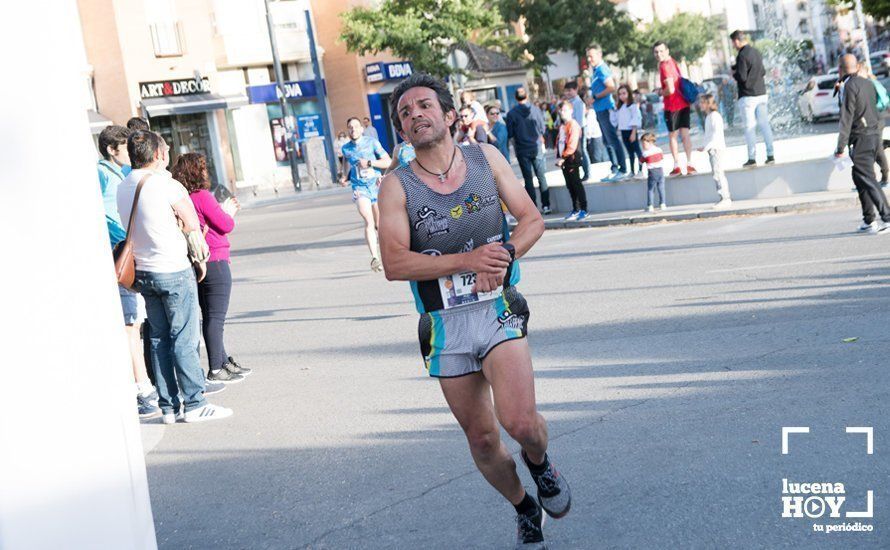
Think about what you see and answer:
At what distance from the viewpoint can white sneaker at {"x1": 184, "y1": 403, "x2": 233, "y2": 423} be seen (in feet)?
27.9

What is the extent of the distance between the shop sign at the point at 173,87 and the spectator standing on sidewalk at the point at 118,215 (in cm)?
3854

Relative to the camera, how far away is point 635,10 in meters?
89.8

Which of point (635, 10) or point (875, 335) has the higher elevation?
point (635, 10)

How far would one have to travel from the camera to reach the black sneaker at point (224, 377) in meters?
9.87

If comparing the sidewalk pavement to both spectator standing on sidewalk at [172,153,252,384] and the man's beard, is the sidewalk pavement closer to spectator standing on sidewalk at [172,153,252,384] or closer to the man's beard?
spectator standing on sidewalk at [172,153,252,384]

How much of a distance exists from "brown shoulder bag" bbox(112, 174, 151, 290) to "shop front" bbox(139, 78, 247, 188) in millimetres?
38746

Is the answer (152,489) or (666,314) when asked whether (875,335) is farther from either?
(152,489)

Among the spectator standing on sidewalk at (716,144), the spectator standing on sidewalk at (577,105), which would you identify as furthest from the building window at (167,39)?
the spectator standing on sidewalk at (716,144)

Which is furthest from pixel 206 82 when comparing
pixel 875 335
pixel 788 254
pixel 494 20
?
pixel 875 335

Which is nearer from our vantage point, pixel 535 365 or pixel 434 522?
pixel 434 522

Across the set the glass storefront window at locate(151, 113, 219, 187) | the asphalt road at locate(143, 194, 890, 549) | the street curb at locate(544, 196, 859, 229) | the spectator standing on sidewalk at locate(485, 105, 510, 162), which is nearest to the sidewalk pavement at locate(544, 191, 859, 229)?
the street curb at locate(544, 196, 859, 229)

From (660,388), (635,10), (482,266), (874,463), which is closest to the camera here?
(482,266)

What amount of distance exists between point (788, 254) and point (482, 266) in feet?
27.1

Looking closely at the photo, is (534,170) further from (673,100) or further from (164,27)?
(164,27)
